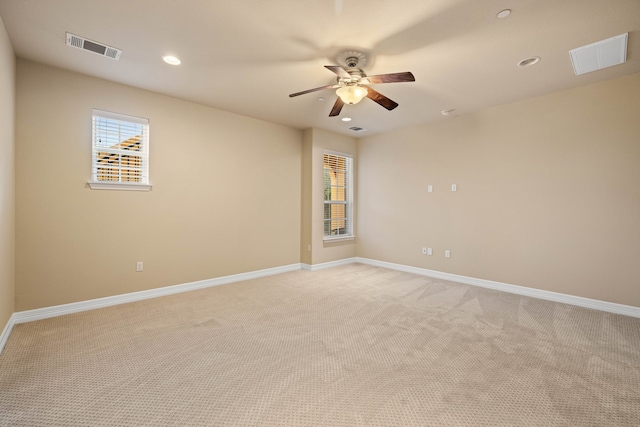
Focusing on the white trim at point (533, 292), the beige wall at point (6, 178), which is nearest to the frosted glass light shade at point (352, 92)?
the beige wall at point (6, 178)

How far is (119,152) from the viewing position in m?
3.59

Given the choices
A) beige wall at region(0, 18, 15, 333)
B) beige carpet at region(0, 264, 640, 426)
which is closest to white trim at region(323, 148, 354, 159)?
beige carpet at region(0, 264, 640, 426)

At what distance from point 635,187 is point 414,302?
284 cm

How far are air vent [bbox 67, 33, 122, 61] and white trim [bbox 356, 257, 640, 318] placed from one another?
205 inches

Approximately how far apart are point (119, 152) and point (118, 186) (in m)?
0.43

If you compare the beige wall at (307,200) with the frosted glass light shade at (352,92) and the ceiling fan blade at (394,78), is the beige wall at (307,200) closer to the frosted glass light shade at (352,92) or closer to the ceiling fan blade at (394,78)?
the frosted glass light shade at (352,92)

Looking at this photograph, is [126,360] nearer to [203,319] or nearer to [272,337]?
[203,319]

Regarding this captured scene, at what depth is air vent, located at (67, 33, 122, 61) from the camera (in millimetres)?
2617

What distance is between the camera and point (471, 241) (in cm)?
461

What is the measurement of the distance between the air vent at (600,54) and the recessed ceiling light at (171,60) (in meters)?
3.92

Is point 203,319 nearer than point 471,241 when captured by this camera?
Yes

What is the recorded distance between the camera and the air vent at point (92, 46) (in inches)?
103

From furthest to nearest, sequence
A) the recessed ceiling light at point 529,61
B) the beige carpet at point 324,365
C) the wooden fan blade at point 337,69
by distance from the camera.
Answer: the recessed ceiling light at point 529,61
the wooden fan blade at point 337,69
the beige carpet at point 324,365

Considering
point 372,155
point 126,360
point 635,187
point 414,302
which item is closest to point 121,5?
point 126,360
